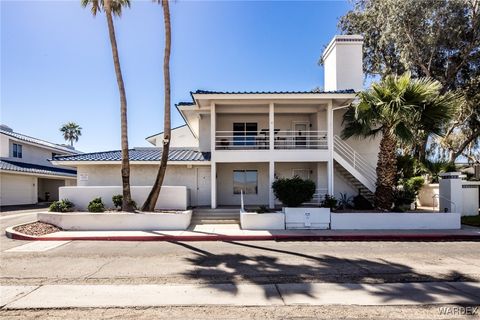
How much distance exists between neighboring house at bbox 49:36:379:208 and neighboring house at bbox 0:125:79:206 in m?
11.7

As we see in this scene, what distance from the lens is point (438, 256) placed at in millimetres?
9023

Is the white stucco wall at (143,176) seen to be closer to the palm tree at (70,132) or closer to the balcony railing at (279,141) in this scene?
the balcony railing at (279,141)

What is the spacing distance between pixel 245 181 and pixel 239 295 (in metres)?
12.4

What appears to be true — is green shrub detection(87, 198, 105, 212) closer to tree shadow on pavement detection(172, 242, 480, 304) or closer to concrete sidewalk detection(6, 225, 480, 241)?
concrete sidewalk detection(6, 225, 480, 241)

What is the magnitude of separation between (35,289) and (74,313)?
175cm

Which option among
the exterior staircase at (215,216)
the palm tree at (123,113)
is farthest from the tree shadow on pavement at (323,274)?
the palm tree at (123,113)

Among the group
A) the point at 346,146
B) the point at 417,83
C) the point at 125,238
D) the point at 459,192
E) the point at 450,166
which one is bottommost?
the point at 125,238

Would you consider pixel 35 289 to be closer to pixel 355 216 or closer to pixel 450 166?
pixel 355 216

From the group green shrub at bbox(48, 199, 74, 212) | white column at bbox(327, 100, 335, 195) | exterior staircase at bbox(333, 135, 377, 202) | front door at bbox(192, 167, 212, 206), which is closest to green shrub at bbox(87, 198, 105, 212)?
green shrub at bbox(48, 199, 74, 212)

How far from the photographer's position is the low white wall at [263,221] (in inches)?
524

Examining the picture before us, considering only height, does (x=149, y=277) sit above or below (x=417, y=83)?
below

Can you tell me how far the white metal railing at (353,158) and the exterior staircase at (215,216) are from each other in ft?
21.4

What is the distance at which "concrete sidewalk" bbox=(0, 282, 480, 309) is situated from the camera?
5.46 meters

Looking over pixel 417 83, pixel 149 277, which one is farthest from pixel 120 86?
pixel 417 83
